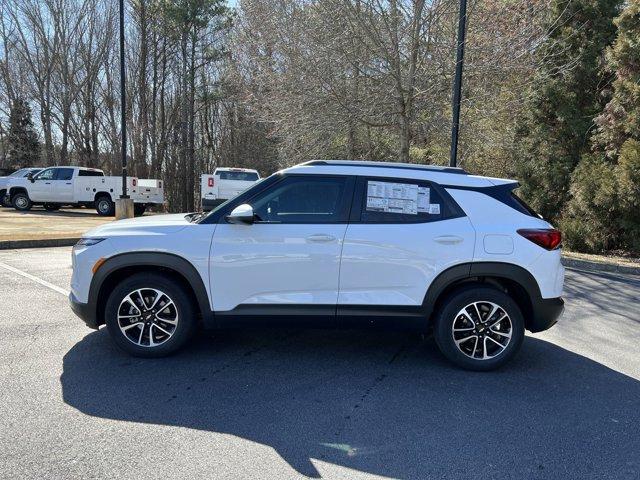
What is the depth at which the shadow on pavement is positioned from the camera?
307 cm

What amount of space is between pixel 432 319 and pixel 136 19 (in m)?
32.0

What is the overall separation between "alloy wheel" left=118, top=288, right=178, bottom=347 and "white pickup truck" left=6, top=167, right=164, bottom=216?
17.2m

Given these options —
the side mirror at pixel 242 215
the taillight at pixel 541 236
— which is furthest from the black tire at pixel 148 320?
the taillight at pixel 541 236

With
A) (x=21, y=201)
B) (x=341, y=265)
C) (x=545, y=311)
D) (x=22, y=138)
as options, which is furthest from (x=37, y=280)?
(x=22, y=138)

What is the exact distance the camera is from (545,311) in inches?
172

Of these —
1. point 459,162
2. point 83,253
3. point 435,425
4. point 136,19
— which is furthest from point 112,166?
point 435,425

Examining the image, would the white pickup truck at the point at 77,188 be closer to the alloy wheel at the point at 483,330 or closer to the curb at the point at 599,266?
the curb at the point at 599,266

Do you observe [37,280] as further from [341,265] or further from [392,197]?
[392,197]

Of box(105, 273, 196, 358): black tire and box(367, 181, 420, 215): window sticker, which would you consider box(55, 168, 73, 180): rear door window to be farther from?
box(367, 181, 420, 215): window sticker

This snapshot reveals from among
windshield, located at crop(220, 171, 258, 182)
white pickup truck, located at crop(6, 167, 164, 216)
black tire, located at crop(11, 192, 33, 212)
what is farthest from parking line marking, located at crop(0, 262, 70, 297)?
black tire, located at crop(11, 192, 33, 212)

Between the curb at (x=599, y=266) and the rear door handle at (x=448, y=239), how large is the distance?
7.48 m

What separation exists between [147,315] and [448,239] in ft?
8.96

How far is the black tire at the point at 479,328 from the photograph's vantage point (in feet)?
14.3

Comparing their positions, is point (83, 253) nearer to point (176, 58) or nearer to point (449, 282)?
point (449, 282)
